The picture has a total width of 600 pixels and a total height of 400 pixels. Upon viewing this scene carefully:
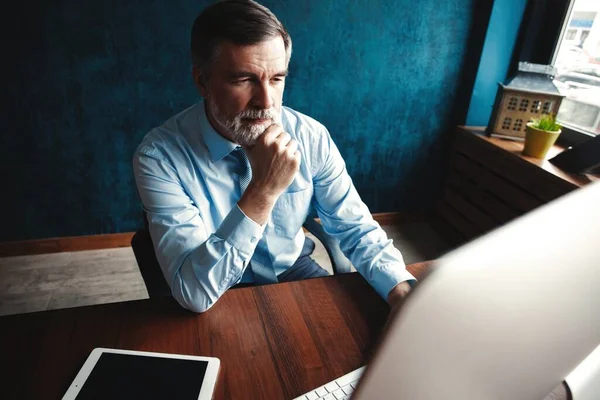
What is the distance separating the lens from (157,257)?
0.94 metres

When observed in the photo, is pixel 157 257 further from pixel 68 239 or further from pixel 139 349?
pixel 68 239

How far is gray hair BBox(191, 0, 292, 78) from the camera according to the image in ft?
3.38

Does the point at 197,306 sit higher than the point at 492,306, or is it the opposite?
the point at 492,306

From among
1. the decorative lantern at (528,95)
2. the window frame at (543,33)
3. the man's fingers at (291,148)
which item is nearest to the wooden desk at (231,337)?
the man's fingers at (291,148)

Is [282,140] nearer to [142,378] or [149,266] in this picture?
[149,266]

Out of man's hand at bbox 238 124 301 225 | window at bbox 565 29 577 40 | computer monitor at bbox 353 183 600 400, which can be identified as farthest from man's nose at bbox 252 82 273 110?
window at bbox 565 29 577 40

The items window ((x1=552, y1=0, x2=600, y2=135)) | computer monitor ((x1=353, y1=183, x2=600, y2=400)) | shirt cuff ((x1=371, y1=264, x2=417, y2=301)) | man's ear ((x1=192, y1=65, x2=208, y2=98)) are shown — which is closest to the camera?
computer monitor ((x1=353, y1=183, x2=600, y2=400))

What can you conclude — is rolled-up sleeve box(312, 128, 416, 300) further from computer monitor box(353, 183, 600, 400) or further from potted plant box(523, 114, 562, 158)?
potted plant box(523, 114, 562, 158)

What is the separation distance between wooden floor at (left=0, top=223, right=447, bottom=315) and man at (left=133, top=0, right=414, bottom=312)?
116cm

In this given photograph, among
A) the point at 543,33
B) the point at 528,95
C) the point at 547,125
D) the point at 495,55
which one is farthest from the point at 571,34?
the point at 547,125

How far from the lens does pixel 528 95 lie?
2.15m

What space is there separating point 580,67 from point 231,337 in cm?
248

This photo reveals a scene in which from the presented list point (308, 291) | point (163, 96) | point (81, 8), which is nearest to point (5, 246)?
point (163, 96)

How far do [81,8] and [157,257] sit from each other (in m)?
1.59
